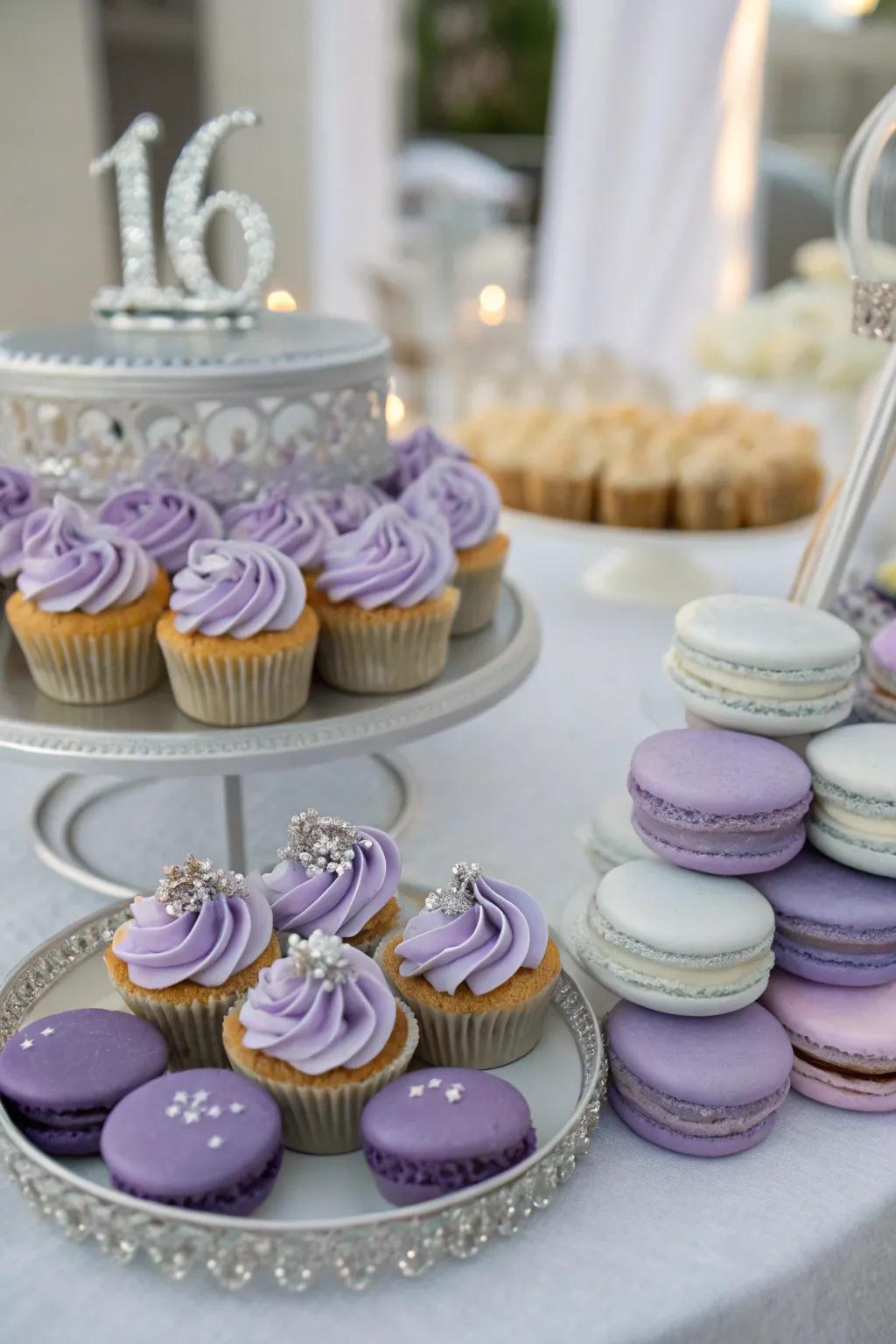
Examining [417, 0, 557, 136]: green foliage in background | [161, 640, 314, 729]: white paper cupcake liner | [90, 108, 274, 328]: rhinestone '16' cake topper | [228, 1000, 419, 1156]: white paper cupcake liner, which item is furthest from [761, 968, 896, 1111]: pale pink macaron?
[417, 0, 557, 136]: green foliage in background

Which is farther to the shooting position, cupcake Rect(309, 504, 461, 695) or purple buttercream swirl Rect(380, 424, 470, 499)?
purple buttercream swirl Rect(380, 424, 470, 499)

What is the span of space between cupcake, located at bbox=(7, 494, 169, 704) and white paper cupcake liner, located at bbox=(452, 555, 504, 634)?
36cm

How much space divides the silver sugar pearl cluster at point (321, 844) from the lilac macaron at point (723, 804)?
24cm

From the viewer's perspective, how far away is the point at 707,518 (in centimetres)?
187

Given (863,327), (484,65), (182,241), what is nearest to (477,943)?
(863,327)

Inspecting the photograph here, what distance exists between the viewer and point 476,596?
138cm

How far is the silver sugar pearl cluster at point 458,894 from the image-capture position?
888 millimetres

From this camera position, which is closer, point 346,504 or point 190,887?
point 190,887

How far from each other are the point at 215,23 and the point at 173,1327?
616 centimetres

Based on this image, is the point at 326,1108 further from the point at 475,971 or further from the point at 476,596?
the point at 476,596

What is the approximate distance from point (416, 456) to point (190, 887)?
2.52 feet

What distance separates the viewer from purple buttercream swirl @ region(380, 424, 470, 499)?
147 cm

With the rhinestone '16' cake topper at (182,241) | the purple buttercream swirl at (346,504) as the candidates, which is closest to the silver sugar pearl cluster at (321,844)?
the purple buttercream swirl at (346,504)

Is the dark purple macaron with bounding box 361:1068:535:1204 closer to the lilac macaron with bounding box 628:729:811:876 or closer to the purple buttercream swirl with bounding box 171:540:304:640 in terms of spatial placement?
the lilac macaron with bounding box 628:729:811:876
